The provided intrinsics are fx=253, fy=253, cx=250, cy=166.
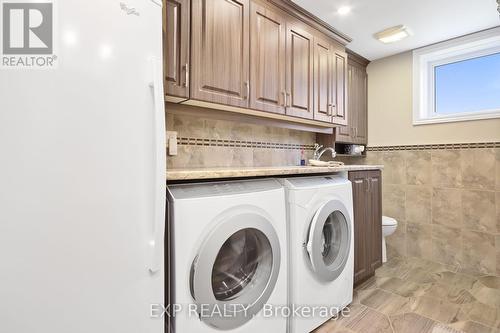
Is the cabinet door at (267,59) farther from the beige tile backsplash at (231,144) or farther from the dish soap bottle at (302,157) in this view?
the dish soap bottle at (302,157)

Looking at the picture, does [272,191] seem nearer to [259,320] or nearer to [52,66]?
[259,320]

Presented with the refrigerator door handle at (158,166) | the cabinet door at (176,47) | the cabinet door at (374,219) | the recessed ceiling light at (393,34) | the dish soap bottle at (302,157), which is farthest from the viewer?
the dish soap bottle at (302,157)

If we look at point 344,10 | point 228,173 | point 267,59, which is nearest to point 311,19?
point 344,10

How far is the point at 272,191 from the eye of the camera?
1.32 m

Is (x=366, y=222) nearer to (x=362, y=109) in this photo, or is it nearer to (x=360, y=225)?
(x=360, y=225)

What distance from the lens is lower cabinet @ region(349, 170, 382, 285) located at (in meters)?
2.01

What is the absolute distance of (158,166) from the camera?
2.85ft

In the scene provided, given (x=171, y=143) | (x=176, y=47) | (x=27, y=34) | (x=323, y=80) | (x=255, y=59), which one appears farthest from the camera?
(x=323, y=80)

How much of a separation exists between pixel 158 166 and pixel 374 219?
200 centimetres

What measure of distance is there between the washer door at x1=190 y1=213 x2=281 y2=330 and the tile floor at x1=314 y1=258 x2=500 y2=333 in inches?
26.5

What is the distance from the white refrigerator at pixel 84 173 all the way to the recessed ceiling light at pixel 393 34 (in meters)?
2.31

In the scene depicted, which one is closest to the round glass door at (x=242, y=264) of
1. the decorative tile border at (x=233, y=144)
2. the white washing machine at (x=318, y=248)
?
the white washing machine at (x=318, y=248)

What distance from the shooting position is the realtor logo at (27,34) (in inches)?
27.3

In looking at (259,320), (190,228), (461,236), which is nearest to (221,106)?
(190,228)
